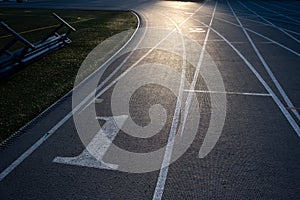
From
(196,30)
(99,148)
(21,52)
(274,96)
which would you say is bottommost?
(99,148)

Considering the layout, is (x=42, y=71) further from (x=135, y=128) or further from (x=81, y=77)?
(x=135, y=128)

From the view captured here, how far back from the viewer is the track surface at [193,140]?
167 inches

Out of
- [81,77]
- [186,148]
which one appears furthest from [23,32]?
[186,148]

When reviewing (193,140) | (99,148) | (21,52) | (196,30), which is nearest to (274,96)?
(193,140)

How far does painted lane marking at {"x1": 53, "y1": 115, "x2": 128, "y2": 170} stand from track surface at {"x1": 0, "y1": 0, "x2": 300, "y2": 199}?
0.17 ft

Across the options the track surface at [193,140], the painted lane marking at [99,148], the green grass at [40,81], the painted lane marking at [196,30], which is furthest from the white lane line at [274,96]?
the green grass at [40,81]

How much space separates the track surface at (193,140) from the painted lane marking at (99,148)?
5cm

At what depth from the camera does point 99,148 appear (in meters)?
5.31

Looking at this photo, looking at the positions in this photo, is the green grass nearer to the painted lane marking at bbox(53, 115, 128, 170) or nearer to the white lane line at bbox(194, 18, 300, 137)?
the painted lane marking at bbox(53, 115, 128, 170)

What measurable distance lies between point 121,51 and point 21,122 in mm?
6881

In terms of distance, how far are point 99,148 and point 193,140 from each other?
2.02 m

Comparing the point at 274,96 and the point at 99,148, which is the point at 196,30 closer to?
the point at 274,96

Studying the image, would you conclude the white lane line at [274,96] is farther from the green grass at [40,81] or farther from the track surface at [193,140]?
the green grass at [40,81]

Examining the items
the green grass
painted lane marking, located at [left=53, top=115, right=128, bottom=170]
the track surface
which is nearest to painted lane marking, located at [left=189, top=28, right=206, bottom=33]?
the green grass
